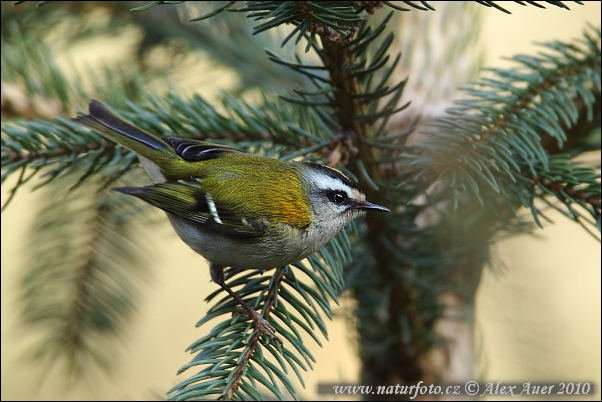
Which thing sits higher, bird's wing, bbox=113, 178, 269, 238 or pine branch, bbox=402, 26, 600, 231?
pine branch, bbox=402, 26, 600, 231

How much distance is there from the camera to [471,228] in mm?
1331

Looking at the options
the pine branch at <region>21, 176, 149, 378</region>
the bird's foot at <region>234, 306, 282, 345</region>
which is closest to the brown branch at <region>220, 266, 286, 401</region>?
the bird's foot at <region>234, 306, 282, 345</region>

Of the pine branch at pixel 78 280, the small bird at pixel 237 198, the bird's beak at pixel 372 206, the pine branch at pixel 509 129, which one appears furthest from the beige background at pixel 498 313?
the bird's beak at pixel 372 206

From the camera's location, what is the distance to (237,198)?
4.35 ft

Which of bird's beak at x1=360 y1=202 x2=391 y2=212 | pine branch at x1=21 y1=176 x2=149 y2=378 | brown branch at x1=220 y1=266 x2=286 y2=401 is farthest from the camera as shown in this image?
pine branch at x1=21 y1=176 x2=149 y2=378

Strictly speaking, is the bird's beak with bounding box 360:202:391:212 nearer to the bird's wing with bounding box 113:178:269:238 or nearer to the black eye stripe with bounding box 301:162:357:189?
the black eye stripe with bounding box 301:162:357:189

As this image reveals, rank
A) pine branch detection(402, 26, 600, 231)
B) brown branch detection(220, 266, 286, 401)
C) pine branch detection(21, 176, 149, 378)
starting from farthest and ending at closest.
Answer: pine branch detection(21, 176, 149, 378)
pine branch detection(402, 26, 600, 231)
brown branch detection(220, 266, 286, 401)

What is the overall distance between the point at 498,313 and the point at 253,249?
0.84 metres

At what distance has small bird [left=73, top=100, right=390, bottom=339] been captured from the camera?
123 cm

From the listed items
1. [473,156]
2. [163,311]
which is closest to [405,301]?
[473,156]

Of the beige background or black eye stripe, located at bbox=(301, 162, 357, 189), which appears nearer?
black eye stripe, located at bbox=(301, 162, 357, 189)

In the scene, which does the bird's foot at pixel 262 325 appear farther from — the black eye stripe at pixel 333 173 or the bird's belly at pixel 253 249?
the black eye stripe at pixel 333 173

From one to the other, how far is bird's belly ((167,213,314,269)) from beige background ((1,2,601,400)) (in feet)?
1.06

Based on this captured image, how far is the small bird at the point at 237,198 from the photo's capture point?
48.5 inches
